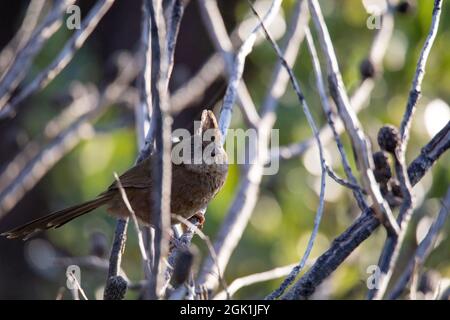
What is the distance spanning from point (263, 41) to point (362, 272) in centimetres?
179

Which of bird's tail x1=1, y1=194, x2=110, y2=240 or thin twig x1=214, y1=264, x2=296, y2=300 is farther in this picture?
bird's tail x1=1, y1=194, x2=110, y2=240

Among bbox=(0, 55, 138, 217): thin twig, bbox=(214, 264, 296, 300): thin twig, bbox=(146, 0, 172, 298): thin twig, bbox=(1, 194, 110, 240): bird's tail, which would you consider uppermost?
bbox=(0, 55, 138, 217): thin twig

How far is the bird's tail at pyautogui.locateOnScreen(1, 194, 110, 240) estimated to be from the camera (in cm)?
323

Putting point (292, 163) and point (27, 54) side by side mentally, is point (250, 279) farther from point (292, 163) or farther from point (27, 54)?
point (292, 163)

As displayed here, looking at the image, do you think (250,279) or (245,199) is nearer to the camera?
(250,279)

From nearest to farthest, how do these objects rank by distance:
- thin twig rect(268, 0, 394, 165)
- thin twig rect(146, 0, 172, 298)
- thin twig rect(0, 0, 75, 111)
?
thin twig rect(146, 0, 172, 298), thin twig rect(0, 0, 75, 111), thin twig rect(268, 0, 394, 165)

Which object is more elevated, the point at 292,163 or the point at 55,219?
the point at 292,163

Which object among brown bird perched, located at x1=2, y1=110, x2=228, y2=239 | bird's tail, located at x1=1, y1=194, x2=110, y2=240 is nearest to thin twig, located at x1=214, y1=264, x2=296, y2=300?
brown bird perched, located at x1=2, y1=110, x2=228, y2=239

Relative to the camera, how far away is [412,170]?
2340 mm

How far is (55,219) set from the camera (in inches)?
134

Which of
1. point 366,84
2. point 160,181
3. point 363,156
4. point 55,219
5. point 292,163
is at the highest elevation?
point 292,163

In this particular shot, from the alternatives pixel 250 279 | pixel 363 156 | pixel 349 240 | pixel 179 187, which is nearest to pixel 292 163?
pixel 179 187

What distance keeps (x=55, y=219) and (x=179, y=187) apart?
577 millimetres

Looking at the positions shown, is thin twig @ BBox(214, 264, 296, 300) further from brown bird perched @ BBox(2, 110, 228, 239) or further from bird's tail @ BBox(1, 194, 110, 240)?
bird's tail @ BBox(1, 194, 110, 240)
